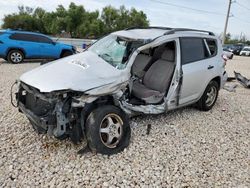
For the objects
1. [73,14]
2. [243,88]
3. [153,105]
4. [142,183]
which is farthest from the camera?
[73,14]

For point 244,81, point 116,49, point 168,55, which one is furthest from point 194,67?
point 244,81

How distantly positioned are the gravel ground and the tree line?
133 ft

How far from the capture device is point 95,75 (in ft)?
11.2

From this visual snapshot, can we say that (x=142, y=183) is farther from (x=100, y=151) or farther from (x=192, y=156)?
→ (x=192, y=156)

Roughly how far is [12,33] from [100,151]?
33.3 feet

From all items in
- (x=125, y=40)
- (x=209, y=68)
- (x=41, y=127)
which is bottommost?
(x=41, y=127)

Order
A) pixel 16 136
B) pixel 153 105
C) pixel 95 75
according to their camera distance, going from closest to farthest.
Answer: pixel 95 75 → pixel 16 136 → pixel 153 105

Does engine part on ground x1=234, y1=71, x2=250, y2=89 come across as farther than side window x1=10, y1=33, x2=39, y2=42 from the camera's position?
No

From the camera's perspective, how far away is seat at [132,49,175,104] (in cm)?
441

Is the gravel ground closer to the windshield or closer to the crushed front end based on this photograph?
the crushed front end

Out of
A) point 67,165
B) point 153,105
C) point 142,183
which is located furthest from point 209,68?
point 67,165

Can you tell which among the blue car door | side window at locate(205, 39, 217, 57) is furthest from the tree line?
side window at locate(205, 39, 217, 57)

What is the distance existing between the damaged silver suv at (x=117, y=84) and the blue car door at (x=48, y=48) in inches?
332

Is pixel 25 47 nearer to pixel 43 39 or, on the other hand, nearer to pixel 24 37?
pixel 24 37
